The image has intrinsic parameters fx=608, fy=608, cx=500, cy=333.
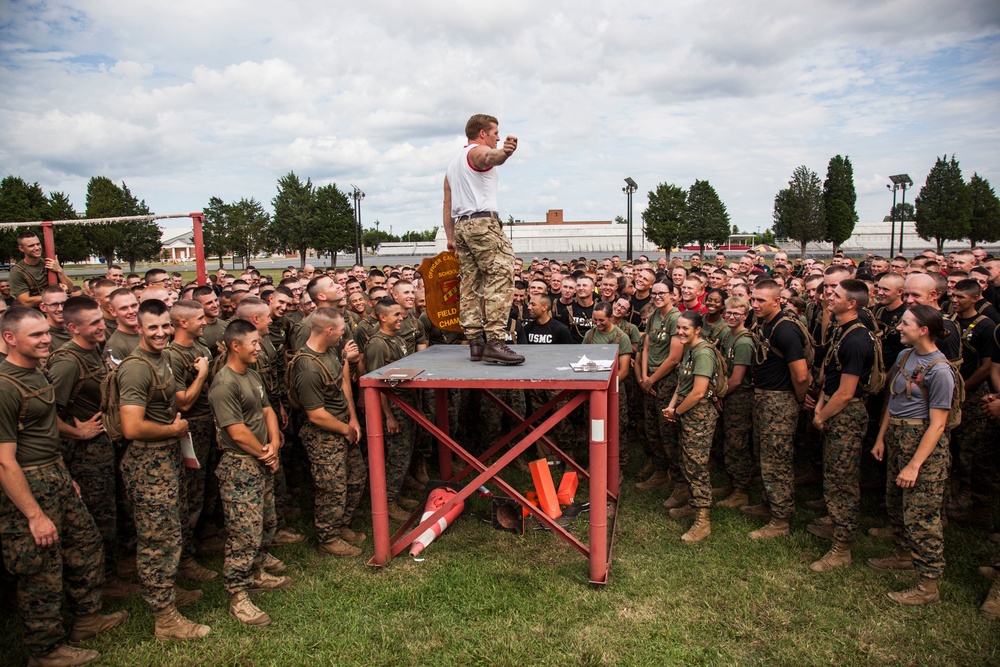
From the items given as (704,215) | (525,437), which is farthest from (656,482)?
(704,215)

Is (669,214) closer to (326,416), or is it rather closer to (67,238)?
(67,238)

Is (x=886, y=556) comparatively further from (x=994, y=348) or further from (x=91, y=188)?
(x=91, y=188)

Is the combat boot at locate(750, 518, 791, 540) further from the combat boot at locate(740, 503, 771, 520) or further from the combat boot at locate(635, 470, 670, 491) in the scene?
the combat boot at locate(635, 470, 670, 491)

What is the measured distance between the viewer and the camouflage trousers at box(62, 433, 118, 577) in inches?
188

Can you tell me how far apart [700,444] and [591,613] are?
2.12 metres

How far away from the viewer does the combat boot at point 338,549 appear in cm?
573

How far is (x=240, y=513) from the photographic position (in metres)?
4.66

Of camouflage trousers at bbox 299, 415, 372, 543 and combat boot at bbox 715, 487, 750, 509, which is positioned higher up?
camouflage trousers at bbox 299, 415, 372, 543

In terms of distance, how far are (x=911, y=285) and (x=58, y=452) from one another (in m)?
6.89

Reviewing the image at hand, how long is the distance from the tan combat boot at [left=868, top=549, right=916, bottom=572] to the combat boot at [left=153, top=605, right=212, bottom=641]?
5.45m

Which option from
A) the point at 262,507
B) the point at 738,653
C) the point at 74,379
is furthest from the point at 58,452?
the point at 738,653

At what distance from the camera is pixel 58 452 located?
13.8ft

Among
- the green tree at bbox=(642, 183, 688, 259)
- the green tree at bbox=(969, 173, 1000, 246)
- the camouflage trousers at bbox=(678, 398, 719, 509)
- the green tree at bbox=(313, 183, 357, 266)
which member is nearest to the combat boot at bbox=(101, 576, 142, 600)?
the camouflage trousers at bbox=(678, 398, 719, 509)

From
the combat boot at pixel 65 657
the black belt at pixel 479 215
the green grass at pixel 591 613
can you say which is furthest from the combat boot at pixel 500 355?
the combat boot at pixel 65 657
